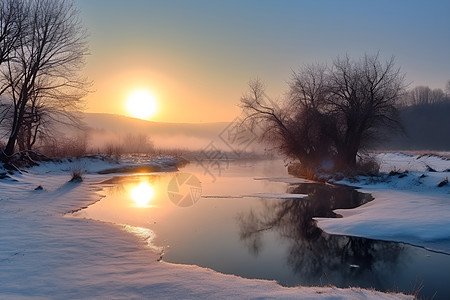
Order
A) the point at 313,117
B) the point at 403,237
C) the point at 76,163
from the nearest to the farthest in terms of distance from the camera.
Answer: the point at 403,237
the point at 313,117
the point at 76,163

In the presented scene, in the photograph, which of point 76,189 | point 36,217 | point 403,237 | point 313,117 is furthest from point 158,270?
point 313,117

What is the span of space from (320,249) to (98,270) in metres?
6.35

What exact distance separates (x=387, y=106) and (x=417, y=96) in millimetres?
109501

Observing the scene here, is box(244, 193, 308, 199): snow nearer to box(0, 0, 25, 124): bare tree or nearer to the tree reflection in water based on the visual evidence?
the tree reflection in water

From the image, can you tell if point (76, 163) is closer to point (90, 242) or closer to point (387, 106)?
point (90, 242)

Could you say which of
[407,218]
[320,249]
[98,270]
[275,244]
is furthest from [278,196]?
[98,270]

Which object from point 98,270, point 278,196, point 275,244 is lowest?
point 275,244

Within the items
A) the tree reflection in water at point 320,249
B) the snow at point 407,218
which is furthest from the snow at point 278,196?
the snow at point 407,218

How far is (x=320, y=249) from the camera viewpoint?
32.3ft

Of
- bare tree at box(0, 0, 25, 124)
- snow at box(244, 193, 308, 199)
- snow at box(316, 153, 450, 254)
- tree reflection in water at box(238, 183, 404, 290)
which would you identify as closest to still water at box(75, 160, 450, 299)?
tree reflection in water at box(238, 183, 404, 290)

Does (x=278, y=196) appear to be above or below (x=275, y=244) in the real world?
above

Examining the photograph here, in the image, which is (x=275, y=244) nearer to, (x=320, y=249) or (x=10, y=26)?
(x=320, y=249)

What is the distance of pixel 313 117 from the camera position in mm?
30562

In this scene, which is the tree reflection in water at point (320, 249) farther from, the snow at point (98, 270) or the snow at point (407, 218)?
the snow at point (98, 270)
